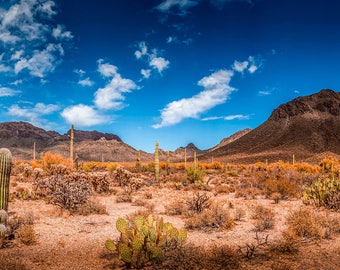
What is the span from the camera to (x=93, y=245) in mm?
6629

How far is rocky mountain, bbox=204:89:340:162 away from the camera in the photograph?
2492 inches

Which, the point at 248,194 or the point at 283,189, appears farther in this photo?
the point at 248,194

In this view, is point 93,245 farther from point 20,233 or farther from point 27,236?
point 20,233

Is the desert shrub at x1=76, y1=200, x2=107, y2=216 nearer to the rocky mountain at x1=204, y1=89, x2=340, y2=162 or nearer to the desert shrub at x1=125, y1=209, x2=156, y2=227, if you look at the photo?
the desert shrub at x1=125, y1=209, x2=156, y2=227

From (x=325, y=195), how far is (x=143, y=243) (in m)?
7.40

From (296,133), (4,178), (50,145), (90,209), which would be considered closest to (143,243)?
(4,178)

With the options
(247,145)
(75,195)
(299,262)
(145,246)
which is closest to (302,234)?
(299,262)

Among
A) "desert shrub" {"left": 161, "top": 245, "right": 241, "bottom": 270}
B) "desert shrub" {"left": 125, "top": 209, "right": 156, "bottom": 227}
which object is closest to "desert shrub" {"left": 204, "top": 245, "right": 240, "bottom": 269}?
"desert shrub" {"left": 161, "top": 245, "right": 241, "bottom": 270}

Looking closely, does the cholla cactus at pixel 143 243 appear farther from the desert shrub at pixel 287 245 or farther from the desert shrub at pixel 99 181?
the desert shrub at pixel 99 181

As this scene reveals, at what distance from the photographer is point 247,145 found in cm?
7731

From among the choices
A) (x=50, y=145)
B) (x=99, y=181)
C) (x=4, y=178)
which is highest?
(x=50, y=145)

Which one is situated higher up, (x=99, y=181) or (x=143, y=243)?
(x=99, y=181)

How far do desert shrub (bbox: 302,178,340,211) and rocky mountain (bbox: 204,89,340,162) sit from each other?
4959 centimetres

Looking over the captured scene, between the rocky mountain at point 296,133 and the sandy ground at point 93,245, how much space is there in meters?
53.5
